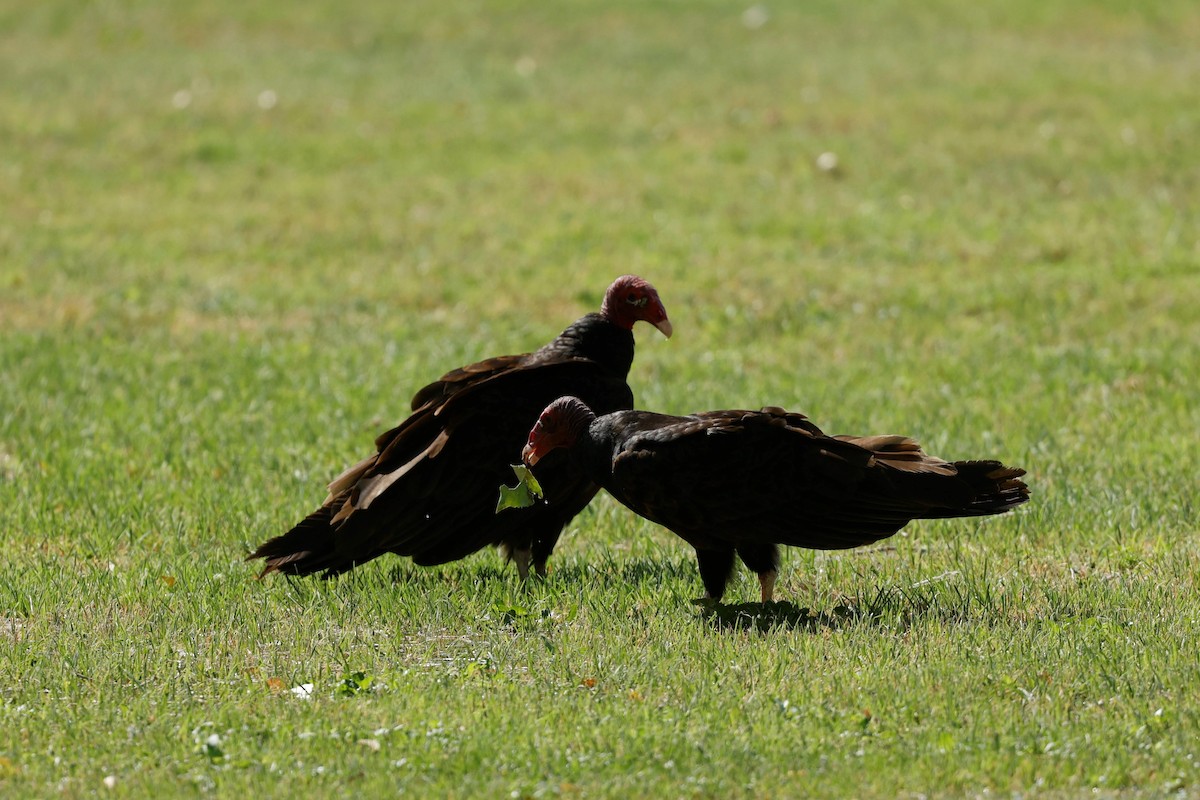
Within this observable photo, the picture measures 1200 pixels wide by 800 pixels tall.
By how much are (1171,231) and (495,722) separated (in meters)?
11.5

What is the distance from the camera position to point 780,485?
5969 millimetres

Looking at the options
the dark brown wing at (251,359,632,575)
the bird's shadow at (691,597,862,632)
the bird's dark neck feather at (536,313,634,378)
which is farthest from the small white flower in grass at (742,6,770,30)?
the bird's shadow at (691,597,862,632)

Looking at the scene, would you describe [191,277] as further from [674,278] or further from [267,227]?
[674,278]

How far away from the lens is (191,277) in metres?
14.3

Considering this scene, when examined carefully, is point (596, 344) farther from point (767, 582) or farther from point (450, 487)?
point (767, 582)

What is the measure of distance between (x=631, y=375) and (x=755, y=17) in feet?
49.8

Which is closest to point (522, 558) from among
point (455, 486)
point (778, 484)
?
point (455, 486)

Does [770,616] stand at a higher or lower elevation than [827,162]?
lower

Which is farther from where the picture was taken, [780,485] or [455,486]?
[455,486]

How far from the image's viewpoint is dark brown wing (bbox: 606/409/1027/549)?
19.5 ft

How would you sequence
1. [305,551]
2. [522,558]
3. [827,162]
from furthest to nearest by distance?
[827,162] < [522,558] < [305,551]

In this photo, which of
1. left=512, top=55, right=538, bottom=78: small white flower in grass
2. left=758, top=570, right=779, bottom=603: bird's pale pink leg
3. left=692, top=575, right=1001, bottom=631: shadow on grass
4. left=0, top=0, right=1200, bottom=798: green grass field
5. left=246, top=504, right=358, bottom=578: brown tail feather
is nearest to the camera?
left=0, top=0, right=1200, bottom=798: green grass field

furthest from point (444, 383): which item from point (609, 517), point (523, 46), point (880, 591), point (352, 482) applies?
point (523, 46)

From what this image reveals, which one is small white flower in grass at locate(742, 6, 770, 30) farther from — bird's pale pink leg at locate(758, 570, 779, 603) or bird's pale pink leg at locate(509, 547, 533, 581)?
bird's pale pink leg at locate(758, 570, 779, 603)
